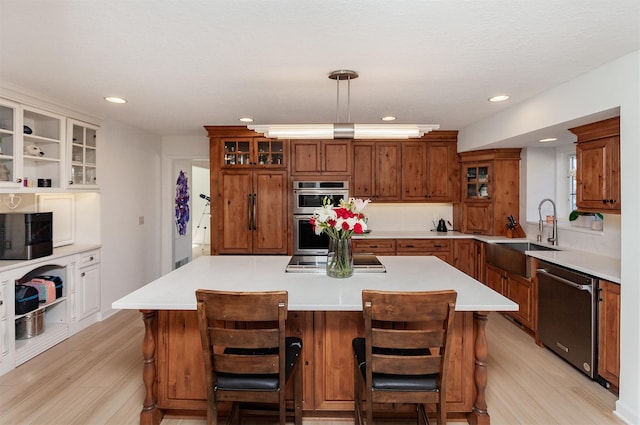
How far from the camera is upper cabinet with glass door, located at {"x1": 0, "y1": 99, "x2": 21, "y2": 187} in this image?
3066 mm

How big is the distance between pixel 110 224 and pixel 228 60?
2993 millimetres

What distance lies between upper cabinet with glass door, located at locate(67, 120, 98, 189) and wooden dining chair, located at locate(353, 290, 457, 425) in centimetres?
362

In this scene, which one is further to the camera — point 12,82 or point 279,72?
point 12,82

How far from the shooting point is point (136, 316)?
4.40m

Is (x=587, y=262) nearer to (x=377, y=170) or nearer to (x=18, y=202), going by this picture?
(x=377, y=170)

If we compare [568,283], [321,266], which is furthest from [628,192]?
[321,266]

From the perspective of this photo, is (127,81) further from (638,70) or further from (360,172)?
(638,70)

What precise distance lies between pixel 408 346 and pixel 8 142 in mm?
3611

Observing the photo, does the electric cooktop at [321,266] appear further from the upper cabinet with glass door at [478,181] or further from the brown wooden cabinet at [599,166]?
the upper cabinet with glass door at [478,181]

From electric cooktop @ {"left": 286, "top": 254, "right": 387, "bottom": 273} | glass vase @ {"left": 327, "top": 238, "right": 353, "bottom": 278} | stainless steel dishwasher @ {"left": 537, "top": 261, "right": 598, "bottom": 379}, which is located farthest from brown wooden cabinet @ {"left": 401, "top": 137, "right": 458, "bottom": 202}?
glass vase @ {"left": 327, "top": 238, "right": 353, "bottom": 278}

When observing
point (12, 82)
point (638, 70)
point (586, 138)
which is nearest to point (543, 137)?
point (586, 138)

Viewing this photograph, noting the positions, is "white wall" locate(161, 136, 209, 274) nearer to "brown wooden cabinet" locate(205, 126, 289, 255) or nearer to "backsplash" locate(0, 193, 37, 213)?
"brown wooden cabinet" locate(205, 126, 289, 255)

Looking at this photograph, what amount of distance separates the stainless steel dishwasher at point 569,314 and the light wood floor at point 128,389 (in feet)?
0.49

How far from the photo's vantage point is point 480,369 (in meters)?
2.16
